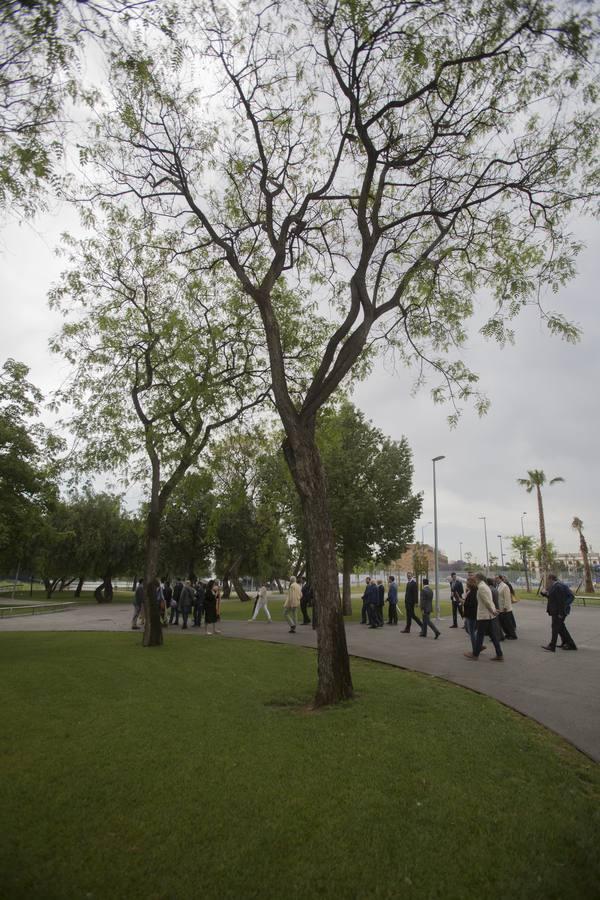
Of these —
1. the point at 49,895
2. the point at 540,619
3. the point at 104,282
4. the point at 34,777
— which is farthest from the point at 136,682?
the point at 540,619

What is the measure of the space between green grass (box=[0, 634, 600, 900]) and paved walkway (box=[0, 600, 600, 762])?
535 millimetres

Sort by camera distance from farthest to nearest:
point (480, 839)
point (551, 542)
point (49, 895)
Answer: point (551, 542)
point (480, 839)
point (49, 895)

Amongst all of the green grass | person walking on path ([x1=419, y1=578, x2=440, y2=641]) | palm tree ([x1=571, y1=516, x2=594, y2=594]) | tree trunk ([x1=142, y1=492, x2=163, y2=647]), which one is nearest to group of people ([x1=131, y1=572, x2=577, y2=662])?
person walking on path ([x1=419, y1=578, x2=440, y2=641])

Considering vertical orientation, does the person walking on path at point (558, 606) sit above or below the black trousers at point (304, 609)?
above

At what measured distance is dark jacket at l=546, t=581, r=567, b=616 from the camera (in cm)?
1180

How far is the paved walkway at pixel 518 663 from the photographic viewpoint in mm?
6930

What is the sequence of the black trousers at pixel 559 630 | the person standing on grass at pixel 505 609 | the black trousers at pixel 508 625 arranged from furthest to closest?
the black trousers at pixel 508 625
the person standing on grass at pixel 505 609
the black trousers at pixel 559 630

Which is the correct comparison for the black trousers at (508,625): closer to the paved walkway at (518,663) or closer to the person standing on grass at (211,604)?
the paved walkway at (518,663)

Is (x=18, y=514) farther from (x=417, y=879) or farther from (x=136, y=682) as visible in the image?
(x=417, y=879)

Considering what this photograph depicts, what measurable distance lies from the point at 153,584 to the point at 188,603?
677 centimetres

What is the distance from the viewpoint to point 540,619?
21406mm

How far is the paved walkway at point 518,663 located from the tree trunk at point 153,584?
102 inches

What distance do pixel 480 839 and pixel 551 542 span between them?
77.6m

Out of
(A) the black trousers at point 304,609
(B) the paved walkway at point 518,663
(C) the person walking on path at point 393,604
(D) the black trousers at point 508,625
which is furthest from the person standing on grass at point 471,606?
(A) the black trousers at point 304,609
